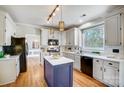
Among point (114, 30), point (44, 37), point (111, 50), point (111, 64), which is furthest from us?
Answer: point (44, 37)

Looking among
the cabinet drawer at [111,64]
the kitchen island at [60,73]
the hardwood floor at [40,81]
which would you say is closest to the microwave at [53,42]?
the hardwood floor at [40,81]

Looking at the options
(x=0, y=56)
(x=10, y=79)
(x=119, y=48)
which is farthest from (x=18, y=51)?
(x=119, y=48)

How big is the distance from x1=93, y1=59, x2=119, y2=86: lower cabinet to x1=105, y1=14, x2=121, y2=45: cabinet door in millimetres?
672

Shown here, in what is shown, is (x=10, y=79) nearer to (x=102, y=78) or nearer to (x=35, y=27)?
(x=102, y=78)

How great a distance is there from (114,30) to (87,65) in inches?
63.8

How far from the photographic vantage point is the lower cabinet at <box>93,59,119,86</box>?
2924mm

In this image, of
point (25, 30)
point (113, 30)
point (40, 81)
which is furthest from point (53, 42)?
point (113, 30)

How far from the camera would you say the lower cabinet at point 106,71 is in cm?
292

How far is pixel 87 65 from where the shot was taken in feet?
13.9

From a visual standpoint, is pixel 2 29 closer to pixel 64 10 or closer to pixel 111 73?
pixel 64 10

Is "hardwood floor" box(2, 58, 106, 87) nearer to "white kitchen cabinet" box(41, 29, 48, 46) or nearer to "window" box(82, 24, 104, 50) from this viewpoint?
"window" box(82, 24, 104, 50)

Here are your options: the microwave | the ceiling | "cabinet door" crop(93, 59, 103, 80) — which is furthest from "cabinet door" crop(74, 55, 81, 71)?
the microwave

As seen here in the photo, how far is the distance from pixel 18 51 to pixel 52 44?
8.16ft

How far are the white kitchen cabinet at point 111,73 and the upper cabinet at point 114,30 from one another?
2.18 ft
